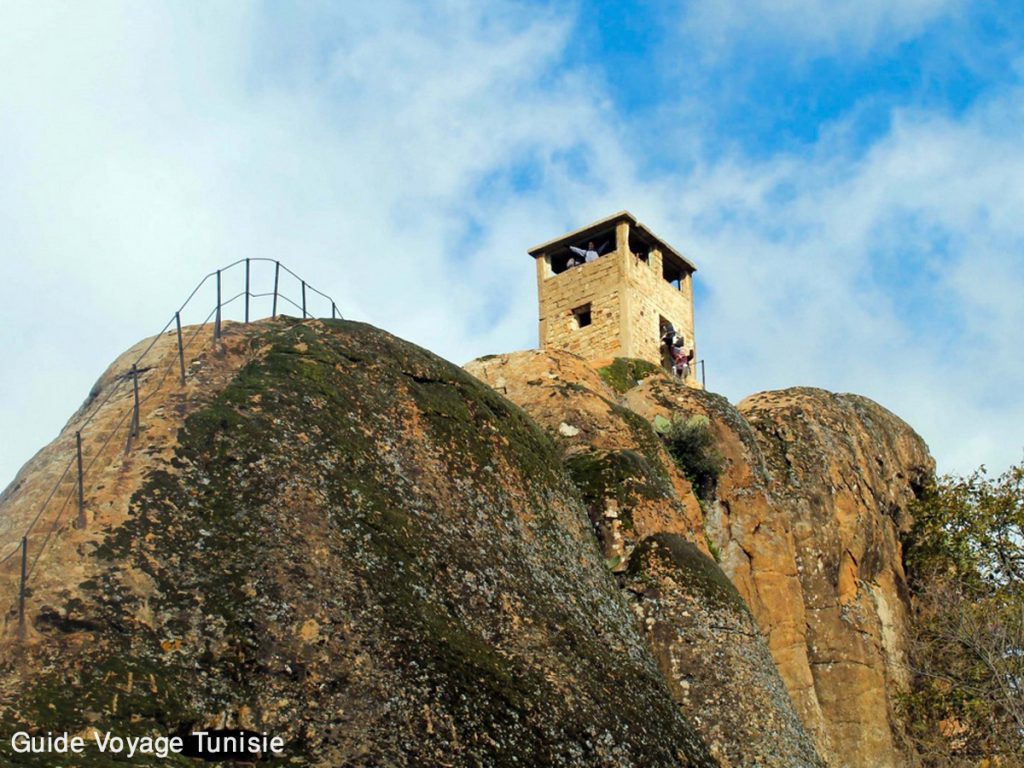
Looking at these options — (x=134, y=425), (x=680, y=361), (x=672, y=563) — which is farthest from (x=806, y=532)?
(x=134, y=425)

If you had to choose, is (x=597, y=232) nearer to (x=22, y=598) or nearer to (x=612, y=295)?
(x=612, y=295)

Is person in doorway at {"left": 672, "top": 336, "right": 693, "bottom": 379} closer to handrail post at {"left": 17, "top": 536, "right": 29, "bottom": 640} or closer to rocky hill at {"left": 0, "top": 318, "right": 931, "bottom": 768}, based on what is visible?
rocky hill at {"left": 0, "top": 318, "right": 931, "bottom": 768}

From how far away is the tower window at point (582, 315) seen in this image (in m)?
37.2

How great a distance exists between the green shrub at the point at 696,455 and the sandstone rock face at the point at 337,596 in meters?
7.37

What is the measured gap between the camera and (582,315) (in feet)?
123

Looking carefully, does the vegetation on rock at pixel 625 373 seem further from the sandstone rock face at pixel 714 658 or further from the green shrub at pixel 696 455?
the sandstone rock face at pixel 714 658

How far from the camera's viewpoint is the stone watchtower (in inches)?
1419

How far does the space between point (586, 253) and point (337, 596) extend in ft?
86.2

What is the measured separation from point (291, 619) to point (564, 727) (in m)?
3.23

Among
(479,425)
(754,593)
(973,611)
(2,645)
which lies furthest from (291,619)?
(973,611)

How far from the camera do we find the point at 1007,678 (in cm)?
2664

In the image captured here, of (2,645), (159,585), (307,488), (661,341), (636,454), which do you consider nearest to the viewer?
(2,645)

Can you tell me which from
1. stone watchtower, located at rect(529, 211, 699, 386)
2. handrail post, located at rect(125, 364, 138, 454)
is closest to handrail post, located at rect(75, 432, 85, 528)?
handrail post, located at rect(125, 364, 138, 454)

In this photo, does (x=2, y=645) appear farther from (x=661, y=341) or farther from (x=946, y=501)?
(x=661, y=341)
